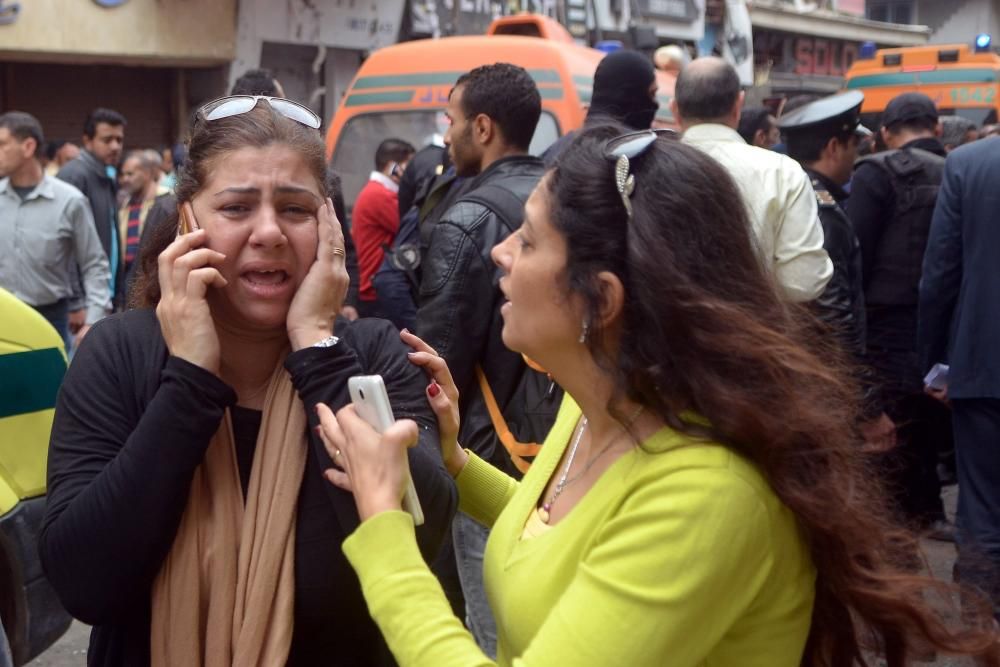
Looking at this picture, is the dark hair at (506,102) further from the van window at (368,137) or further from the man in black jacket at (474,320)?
the van window at (368,137)

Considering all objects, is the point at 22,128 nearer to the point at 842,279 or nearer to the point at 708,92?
the point at 708,92

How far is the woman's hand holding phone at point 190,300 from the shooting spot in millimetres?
1927

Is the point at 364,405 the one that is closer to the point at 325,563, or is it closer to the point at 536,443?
the point at 325,563

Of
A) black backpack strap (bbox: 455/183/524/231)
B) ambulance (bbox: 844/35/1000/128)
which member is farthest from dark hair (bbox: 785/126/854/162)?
ambulance (bbox: 844/35/1000/128)

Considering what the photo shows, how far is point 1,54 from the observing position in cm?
1244

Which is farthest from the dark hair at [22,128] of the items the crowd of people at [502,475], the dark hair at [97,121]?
the crowd of people at [502,475]

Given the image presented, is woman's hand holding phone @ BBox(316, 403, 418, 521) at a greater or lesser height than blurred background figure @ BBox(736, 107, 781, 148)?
lesser

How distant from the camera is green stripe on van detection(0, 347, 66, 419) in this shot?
3781 millimetres

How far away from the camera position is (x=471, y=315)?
391cm

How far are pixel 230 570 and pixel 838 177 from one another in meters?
4.41

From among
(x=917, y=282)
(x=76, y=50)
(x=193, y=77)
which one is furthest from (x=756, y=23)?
(x=917, y=282)

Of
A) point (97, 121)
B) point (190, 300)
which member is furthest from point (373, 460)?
point (97, 121)

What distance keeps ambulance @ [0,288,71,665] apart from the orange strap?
1378 mm

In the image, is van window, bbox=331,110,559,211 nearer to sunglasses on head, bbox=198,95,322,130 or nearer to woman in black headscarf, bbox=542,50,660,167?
woman in black headscarf, bbox=542,50,660,167
